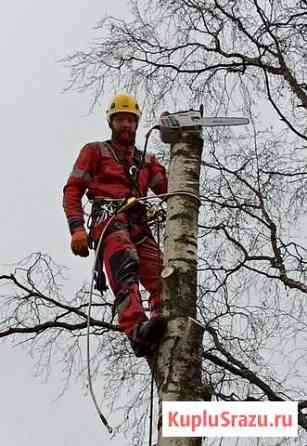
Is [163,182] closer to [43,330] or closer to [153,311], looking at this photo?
[153,311]

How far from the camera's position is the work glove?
3803 millimetres

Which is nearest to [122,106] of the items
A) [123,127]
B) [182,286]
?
[123,127]

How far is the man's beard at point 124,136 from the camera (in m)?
4.39

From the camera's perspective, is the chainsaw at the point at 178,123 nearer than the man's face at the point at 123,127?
Yes

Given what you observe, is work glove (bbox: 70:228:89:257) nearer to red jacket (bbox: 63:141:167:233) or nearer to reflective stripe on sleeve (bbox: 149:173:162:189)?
red jacket (bbox: 63:141:167:233)

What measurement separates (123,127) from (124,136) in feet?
0.16

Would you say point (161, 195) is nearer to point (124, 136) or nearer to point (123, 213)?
point (123, 213)

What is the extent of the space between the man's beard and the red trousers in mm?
510

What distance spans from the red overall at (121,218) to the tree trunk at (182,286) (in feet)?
1.65

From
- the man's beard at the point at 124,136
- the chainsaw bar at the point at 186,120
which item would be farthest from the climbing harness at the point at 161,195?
the man's beard at the point at 124,136

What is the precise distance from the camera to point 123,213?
3.99 m

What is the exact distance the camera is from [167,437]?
286 centimetres

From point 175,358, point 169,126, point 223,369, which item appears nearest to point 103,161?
point 169,126

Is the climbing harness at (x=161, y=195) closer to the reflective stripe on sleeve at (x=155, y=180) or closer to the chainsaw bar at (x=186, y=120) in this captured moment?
the chainsaw bar at (x=186, y=120)
